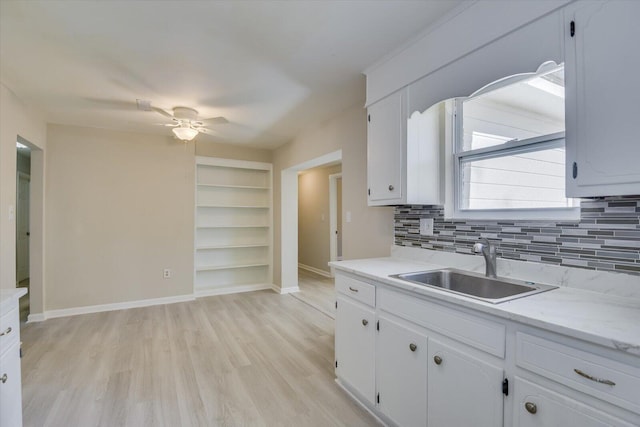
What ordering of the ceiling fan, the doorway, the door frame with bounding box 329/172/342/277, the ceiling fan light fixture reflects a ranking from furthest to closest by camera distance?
1. the door frame with bounding box 329/172/342/277
2. the doorway
3. the ceiling fan light fixture
4. the ceiling fan

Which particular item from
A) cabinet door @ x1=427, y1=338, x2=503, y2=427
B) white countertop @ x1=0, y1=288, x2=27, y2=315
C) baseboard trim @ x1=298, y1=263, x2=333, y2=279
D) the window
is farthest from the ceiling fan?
baseboard trim @ x1=298, y1=263, x2=333, y2=279

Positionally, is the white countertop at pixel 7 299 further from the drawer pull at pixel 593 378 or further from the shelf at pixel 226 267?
the shelf at pixel 226 267

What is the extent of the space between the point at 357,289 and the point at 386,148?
1.04m

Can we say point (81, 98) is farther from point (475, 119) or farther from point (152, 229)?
point (475, 119)

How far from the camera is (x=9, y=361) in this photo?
143cm

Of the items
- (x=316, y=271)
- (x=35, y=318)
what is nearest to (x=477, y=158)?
(x=316, y=271)

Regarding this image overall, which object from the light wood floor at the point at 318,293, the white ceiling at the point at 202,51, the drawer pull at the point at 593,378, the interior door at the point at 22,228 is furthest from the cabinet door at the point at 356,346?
the interior door at the point at 22,228

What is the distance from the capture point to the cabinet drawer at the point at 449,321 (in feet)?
3.86

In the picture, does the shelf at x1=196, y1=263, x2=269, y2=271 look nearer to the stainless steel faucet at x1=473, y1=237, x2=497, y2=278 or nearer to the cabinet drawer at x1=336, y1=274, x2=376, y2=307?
the cabinet drawer at x1=336, y1=274, x2=376, y2=307

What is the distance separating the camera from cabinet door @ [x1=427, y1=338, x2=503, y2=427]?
3.86ft

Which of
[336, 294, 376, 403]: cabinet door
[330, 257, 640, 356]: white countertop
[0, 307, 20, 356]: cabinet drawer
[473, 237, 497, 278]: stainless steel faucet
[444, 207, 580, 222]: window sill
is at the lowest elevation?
[336, 294, 376, 403]: cabinet door

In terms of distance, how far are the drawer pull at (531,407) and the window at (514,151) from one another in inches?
37.7

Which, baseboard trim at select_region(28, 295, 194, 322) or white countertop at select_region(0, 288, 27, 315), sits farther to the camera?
baseboard trim at select_region(28, 295, 194, 322)

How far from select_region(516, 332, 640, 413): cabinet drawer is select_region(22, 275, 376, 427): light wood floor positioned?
3.84 feet
